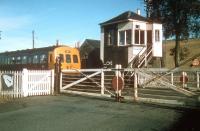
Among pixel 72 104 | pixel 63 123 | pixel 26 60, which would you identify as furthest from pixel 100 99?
pixel 26 60

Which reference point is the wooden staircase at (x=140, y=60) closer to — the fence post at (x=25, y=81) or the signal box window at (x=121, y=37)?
the signal box window at (x=121, y=37)

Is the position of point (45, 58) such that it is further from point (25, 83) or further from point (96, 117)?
point (96, 117)

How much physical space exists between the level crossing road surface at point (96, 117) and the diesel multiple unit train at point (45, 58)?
39.7ft

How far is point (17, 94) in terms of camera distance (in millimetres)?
16250

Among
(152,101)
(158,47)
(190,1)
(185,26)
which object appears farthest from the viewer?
(185,26)

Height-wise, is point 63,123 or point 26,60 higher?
point 26,60

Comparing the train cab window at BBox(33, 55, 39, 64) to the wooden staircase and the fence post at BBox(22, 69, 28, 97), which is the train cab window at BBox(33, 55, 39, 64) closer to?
the wooden staircase

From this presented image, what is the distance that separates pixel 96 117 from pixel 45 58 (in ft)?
55.6

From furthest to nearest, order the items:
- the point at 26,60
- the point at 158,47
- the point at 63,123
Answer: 1. the point at 158,47
2. the point at 26,60
3. the point at 63,123

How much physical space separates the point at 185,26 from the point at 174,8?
9.63ft

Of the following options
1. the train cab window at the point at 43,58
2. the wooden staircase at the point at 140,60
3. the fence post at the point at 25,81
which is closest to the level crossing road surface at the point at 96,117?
the fence post at the point at 25,81

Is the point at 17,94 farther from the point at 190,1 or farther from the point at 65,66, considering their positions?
the point at 190,1

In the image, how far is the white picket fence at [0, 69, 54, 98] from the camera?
639 inches

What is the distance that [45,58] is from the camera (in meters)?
26.4
